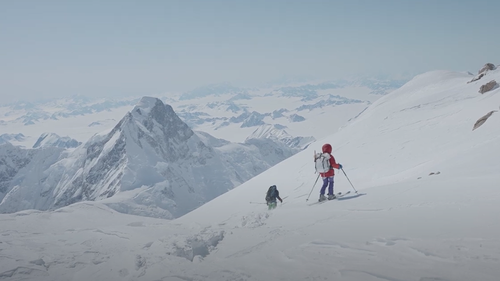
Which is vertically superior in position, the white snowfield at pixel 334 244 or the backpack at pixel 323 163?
the backpack at pixel 323 163

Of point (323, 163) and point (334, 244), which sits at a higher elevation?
point (323, 163)

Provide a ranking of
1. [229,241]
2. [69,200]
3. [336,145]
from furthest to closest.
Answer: [69,200] < [336,145] < [229,241]

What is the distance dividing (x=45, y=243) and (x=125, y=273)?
563 centimetres

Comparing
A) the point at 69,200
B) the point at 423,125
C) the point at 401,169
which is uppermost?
A: the point at 423,125

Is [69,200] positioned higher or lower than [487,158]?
lower

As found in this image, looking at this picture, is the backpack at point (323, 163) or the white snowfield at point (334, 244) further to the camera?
the backpack at point (323, 163)

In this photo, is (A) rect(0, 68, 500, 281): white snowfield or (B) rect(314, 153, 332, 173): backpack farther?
(B) rect(314, 153, 332, 173): backpack

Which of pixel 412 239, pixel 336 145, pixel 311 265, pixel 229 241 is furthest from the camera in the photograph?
pixel 336 145

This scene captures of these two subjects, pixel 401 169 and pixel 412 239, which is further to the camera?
pixel 401 169

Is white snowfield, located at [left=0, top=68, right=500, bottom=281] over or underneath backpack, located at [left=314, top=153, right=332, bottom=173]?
underneath

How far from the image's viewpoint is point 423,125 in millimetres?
25734

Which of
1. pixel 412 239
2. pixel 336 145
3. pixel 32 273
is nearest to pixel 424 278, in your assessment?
pixel 412 239

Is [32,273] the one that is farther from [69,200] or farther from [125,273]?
[69,200]

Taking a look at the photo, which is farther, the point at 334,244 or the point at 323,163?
the point at 323,163
